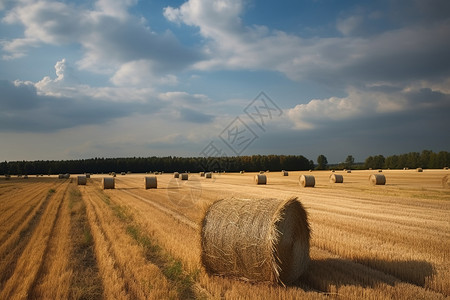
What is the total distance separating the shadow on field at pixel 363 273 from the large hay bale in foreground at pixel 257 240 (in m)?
0.28

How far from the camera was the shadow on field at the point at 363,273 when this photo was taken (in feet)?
18.0

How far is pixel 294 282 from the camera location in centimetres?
571

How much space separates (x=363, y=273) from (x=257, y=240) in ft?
6.16

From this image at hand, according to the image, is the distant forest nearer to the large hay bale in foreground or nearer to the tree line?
the tree line

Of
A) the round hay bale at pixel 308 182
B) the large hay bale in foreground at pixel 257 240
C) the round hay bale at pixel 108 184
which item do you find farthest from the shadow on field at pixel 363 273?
the round hay bale at pixel 108 184

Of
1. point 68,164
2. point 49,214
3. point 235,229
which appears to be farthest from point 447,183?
point 68,164

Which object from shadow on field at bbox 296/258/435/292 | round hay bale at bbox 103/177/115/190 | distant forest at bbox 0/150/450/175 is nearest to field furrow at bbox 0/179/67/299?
shadow on field at bbox 296/258/435/292

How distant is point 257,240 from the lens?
5840 mm

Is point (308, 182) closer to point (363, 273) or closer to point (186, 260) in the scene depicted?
point (186, 260)

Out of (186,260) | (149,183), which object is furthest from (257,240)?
(149,183)

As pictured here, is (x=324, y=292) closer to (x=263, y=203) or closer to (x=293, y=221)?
(x=293, y=221)

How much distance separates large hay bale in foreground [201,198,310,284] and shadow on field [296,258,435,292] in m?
0.28

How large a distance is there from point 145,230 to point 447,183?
20024mm

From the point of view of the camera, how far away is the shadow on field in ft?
18.0
